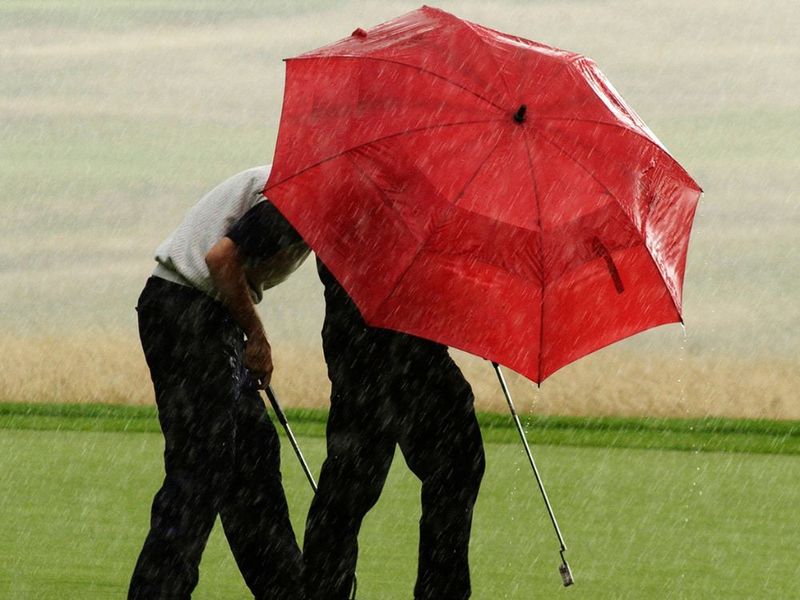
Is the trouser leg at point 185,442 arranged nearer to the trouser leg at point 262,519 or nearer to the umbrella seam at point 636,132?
the trouser leg at point 262,519

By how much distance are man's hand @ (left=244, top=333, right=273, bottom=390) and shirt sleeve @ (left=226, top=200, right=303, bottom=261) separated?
0.78ft

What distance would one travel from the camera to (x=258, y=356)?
3.74m

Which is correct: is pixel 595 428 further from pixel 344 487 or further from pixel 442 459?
pixel 344 487

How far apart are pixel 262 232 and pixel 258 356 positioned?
0.34 metres

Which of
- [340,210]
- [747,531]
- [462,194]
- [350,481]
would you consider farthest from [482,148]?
[747,531]

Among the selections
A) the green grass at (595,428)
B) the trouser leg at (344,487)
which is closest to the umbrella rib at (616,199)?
the trouser leg at (344,487)

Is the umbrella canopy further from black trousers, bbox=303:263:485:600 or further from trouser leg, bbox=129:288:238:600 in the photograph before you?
trouser leg, bbox=129:288:238:600

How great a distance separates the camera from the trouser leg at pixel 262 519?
3.94 m

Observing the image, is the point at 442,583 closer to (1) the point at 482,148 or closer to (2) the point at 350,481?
(2) the point at 350,481

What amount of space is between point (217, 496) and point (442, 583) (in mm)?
594

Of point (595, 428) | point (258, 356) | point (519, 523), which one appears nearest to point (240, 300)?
point (258, 356)

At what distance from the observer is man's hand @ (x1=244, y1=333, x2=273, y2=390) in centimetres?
372

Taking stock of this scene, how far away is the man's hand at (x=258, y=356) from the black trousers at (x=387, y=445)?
153 millimetres

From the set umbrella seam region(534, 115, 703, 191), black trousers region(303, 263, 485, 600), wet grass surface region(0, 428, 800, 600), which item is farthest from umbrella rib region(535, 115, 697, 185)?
wet grass surface region(0, 428, 800, 600)
